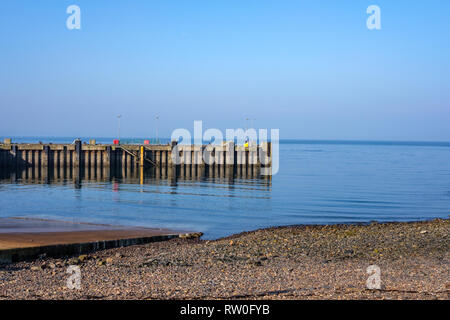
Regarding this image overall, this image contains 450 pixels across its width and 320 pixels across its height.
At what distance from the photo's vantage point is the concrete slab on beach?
1953 centimetres

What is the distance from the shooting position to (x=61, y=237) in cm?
2255

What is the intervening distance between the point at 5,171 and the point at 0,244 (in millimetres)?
51165

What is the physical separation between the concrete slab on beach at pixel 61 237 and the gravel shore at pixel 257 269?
0.61 m

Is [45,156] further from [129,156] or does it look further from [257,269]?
[257,269]

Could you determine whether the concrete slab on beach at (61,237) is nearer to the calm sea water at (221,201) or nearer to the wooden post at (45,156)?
the calm sea water at (221,201)

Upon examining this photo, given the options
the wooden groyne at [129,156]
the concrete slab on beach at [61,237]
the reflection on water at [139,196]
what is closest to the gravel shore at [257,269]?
the concrete slab on beach at [61,237]

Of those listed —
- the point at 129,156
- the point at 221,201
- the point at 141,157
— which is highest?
the point at 129,156

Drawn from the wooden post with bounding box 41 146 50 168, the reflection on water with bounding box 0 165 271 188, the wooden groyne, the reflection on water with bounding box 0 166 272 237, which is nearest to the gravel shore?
the reflection on water with bounding box 0 166 272 237

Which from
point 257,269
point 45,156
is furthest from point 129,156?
point 257,269

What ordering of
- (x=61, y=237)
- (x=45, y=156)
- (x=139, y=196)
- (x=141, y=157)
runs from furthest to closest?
1. (x=141, y=157)
2. (x=45, y=156)
3. (x=139, y=196)
4. (x=61, y=237)

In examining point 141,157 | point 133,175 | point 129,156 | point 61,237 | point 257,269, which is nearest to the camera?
point 257,269

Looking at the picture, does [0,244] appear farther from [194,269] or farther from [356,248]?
[356,248]

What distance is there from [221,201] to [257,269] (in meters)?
25.2
